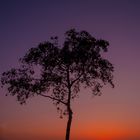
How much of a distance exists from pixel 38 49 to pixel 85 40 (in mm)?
6923

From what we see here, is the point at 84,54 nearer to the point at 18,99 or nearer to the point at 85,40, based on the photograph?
the point at 85,40

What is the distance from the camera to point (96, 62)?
51656 mm

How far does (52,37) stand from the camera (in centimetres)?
5141

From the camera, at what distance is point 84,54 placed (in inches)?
2012

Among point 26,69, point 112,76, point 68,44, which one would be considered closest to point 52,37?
point 68,44

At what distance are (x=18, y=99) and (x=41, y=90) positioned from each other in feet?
12.1

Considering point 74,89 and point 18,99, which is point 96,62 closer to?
point 74,89

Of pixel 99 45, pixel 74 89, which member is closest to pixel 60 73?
pixel 74 89

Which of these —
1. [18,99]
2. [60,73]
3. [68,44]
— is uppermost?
[68,44]

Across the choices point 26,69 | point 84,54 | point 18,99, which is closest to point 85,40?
point 84,54

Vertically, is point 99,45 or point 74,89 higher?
point 99,45

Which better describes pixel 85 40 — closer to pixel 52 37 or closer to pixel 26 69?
pixel 52 37

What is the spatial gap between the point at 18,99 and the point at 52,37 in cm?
1047

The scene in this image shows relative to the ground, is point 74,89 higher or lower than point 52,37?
lower
